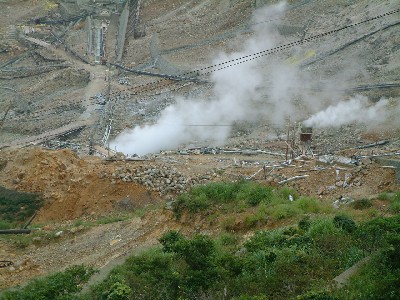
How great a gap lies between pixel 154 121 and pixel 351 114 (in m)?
8.01

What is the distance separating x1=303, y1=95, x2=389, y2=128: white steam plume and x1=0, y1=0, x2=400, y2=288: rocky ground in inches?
13.9

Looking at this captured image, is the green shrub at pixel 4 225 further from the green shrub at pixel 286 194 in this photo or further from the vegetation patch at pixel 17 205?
the green shrub at pixel 286 194

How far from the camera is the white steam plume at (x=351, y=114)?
2148 centimetres

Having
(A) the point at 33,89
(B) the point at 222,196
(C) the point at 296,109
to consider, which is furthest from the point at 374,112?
(A) the point at 33,89

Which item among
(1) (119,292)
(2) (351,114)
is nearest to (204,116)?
(2) (351,114)

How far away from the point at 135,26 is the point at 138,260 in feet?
87.4

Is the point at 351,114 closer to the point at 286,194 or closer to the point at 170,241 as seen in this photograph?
the point at 286,194

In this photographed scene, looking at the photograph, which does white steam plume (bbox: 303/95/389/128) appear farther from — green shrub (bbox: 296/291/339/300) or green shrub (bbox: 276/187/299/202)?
green shrub (bbox: 296/291/339/300)

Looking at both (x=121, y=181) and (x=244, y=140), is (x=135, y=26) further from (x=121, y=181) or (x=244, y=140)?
(x=121, y=181)

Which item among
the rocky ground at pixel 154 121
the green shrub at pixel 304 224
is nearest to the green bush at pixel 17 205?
the rocky ground at pixel 154 121

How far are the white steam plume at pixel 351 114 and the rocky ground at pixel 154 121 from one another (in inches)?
13.9

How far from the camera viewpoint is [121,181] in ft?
56.9

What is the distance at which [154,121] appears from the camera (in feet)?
83.0

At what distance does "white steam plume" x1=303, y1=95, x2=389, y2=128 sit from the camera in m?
21.5
